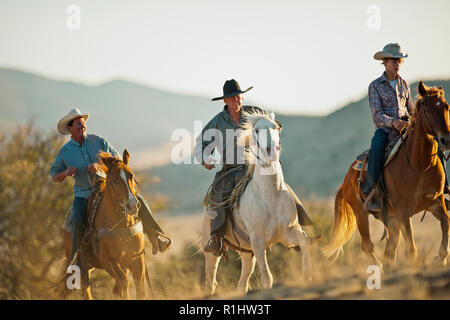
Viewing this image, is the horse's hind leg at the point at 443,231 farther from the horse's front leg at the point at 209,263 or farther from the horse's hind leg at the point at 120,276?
the horse's hind leg at the point at 120,276

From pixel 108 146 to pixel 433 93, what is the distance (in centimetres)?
498

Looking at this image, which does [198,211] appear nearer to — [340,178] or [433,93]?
[340,178]

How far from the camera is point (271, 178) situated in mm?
9844

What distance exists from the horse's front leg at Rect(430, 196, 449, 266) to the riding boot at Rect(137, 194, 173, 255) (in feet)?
13.3

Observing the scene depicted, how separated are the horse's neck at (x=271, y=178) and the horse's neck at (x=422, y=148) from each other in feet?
6.51

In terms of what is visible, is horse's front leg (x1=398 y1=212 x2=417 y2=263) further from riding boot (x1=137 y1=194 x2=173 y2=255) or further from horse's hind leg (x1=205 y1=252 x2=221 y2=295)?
riding boot (x1=137 y1=194 x2=173 y2=255)

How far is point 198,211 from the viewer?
75562 millimetres

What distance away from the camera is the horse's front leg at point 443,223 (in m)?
9.82

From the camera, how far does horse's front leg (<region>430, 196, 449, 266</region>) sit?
9.82 meters

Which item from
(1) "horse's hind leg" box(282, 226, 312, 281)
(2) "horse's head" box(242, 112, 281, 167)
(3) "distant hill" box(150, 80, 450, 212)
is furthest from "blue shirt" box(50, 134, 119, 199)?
(3) "distant hill" box(150, 80, 450, 212)

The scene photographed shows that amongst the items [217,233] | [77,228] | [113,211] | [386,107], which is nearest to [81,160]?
[77,228]

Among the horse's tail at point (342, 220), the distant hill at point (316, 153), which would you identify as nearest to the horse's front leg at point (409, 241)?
the horse's tail at point (342, 220)
